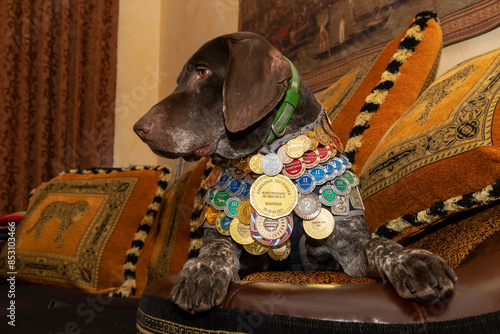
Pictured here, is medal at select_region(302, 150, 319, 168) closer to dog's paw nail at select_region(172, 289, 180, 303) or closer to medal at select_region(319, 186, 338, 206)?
medal at select_region(319, 186, 338, 206)

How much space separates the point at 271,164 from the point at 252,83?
0.84 feet

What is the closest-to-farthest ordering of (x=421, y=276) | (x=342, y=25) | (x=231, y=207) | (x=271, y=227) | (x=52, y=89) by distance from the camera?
(x=421, y=276) → (x=271, y=227) → (x=231, y=207) → (x=342, y=25) → (x=52, y=89)

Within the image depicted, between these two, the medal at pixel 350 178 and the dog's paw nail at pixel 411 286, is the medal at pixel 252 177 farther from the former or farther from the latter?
the dog's paw nail at pixel 411 286

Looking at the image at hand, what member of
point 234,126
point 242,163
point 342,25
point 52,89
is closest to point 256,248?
point 242,163

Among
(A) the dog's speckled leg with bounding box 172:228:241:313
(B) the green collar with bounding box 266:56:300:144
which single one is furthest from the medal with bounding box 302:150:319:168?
(A) the dog's speckled leg with bounding box 172:228:241:313

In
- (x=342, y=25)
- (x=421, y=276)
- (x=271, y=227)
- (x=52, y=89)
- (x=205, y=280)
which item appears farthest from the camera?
(x=52, y=89)

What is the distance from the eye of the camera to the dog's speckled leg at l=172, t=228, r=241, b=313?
0.90 meters

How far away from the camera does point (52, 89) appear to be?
4930 mm

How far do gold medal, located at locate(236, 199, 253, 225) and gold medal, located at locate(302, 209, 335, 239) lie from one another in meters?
0.17

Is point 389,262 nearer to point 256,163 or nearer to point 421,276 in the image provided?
point 421,276

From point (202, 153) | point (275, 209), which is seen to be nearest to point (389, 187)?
point (275, 209)

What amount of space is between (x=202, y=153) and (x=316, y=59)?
1583mm

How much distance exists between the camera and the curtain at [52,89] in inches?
183

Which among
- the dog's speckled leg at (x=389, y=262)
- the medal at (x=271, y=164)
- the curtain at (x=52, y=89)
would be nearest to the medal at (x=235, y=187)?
the medal at (x=271, y=164)
